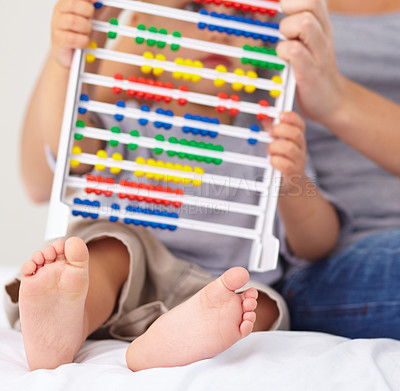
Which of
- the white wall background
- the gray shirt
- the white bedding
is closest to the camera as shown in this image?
the white bedding

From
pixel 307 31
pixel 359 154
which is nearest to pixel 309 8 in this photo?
pixel 307 31

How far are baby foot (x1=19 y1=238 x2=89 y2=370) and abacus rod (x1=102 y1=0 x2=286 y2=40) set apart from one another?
36cm

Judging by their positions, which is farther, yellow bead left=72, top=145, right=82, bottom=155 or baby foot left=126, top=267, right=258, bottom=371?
yellow bead left=72, top=145, right=82, bottom=155

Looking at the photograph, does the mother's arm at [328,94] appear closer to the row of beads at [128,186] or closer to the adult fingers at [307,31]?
the adult fingers at [307,31]

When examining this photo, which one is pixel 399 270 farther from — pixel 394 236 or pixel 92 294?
pixel 92 294

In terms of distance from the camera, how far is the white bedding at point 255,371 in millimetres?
501

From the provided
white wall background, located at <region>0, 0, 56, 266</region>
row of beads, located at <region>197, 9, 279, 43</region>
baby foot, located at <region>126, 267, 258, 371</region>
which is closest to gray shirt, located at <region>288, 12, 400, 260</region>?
row of beads, located at <region>197, 9, 279, 43</region>

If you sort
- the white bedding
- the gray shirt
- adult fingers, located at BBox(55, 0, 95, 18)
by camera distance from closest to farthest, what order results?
the white bedding
adult fingers, located at BBox(55, 0, 95, 18)
the gray shirt

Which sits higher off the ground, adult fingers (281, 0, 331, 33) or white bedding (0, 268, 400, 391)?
adult fingers (281, 0, 331, 33)

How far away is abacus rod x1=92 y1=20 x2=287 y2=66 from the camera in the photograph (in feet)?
2.47

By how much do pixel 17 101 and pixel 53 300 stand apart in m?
1.24

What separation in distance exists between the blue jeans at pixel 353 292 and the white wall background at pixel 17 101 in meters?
0.97

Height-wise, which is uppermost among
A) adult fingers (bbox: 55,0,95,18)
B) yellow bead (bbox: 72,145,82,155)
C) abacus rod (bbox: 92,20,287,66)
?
adult fingers (bbox: 55,0,95,18)

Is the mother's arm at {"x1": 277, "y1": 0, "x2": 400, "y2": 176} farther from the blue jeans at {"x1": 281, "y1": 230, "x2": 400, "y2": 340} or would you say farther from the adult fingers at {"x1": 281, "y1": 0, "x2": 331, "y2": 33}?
the blue jeans at {"x1": 281, "y1": 230, "x2": 400, "y2": 340}
